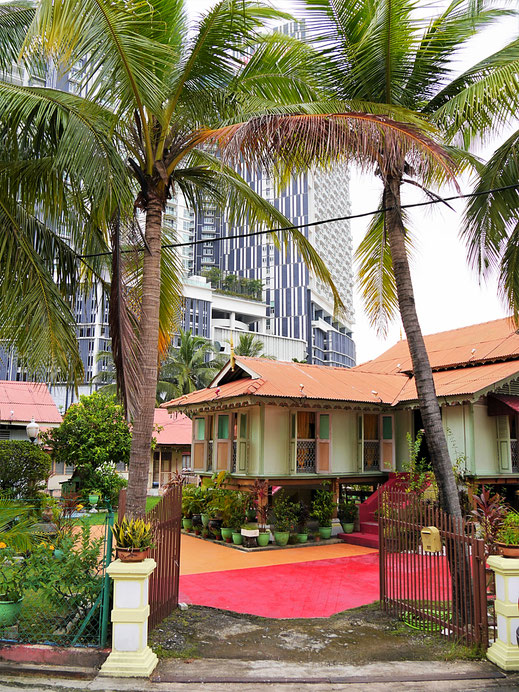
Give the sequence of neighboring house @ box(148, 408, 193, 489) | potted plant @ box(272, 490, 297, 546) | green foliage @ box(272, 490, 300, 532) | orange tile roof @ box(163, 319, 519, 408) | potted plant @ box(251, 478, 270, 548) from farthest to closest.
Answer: neighboring house @ box(148, 408, 193, 489), orange tile roof @ box(163, 319, 519, 408), green foliage @ box(272, 490, 300, 532), potted plant @ box(272, 490, 297, 546), potted plant @ box(251, 478, 270, 548)

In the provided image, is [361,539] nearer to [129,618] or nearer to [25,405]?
[129,618]

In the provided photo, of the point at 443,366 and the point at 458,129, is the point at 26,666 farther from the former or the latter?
the point at 443,366

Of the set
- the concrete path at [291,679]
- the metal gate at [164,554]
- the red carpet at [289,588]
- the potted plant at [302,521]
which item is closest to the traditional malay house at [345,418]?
the potted plant at [302,521]

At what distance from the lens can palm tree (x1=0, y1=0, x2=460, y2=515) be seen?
23.0 feet

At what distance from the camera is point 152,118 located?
27.3 feet

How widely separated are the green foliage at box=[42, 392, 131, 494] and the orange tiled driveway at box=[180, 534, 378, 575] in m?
8.65

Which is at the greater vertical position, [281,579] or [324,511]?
[324,511]

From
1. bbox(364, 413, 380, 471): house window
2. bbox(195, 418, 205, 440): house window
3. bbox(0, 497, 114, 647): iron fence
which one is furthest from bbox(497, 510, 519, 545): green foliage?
bbox(195, 418, 205, 440): house window

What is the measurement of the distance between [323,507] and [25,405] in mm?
11712

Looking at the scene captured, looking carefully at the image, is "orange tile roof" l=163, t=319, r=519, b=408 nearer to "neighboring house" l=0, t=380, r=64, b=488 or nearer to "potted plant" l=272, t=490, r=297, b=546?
"potted plant" l=272, t=490, r=297, b=546

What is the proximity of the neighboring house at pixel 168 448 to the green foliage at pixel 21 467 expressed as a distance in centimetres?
1970

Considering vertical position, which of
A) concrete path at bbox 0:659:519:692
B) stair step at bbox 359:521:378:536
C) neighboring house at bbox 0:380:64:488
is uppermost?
neighboring house at bbox 0:380:64:488

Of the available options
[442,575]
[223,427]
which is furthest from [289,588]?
[223,427]

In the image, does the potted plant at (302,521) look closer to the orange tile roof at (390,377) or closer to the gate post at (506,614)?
the orange tile roof at (390,377)
